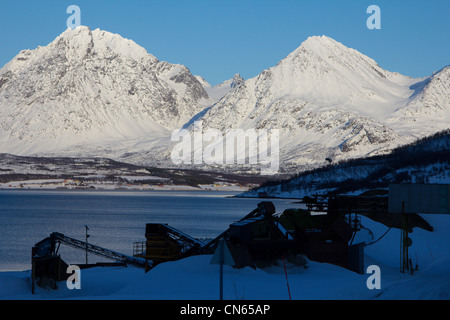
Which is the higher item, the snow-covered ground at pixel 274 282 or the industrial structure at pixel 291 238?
the industrial structure at pixel 291 238

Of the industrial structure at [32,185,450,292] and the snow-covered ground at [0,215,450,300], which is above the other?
the industrial structure at [32,185,450,292]

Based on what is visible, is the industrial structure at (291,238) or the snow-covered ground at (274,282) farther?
the industrial structure at (291,238)

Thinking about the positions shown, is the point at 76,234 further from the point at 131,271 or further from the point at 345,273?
the point at 345,273

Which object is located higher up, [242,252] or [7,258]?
[242,252]

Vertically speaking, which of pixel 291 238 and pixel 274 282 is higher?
pixel 291 238

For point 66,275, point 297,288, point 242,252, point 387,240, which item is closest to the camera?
point 297,288

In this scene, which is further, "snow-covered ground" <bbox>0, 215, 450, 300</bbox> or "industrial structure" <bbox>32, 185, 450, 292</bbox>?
"industrial structure" <bbox>32, 185, 450, 292</bbox>

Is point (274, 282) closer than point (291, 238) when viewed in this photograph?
Yes
